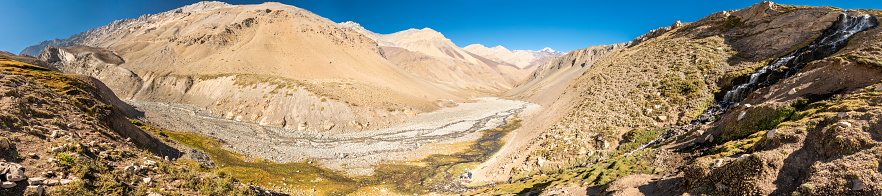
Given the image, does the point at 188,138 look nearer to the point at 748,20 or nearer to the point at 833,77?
the point at 833,77

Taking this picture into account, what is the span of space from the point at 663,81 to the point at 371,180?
96.7 ft

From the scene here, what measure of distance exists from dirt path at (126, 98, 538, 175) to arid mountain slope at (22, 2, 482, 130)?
3452 millimetres

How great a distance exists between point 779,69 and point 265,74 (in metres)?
78.1

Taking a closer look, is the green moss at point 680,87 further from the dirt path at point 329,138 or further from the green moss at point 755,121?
the dirt path at point 329,138

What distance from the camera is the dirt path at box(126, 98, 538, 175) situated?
30.6 metres

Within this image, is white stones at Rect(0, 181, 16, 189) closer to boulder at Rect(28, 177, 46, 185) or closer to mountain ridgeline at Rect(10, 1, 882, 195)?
boulder at Rect(28, 177, 46, 185)

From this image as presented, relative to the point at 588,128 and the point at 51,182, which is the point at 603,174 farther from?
the point at 51,182

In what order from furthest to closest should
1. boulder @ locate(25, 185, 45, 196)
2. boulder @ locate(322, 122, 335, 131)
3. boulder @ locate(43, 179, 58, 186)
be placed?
1. boulder @ locate(322, 122, 335, 131)
2. boulder @ locate(43, 179, 58, 186)
3. boulder @ locate(25, 185, 45, 196)

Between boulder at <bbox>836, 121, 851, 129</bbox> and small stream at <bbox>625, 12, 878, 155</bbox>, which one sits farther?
small stream at <bbox>625, 12, 878, 155</bbox>

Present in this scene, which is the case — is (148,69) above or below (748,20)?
above

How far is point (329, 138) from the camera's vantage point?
4109 centimetres

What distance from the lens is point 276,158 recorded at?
29.0m

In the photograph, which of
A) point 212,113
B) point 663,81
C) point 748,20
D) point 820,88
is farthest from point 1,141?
point 748,20

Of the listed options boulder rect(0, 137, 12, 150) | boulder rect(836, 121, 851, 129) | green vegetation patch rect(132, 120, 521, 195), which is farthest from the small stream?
boulder rect(0, 137, 12, 150)
